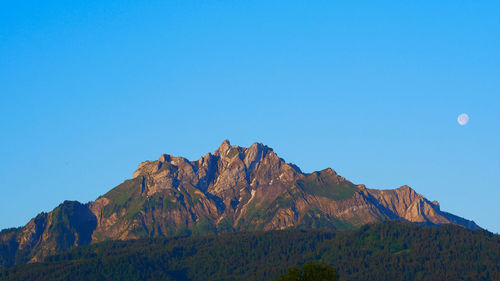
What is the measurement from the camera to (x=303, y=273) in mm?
195250

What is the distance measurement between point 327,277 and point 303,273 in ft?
27.8

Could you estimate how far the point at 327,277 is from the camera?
7426 inches
